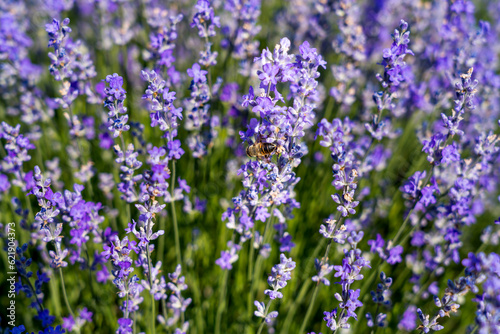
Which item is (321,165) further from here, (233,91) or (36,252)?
(36,252)

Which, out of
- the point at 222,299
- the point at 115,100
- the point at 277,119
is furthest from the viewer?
the point at 222,299

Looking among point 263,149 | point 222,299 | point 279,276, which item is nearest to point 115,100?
point 263,149

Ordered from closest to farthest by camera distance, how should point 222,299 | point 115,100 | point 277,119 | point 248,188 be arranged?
point 277,119 → point 115,100 → point 248,188 → point 222,299

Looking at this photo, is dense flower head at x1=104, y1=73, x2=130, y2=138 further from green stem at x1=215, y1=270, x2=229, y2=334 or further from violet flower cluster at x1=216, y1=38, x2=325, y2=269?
green stem at x1=215, y1=270, x2=229, y2=334

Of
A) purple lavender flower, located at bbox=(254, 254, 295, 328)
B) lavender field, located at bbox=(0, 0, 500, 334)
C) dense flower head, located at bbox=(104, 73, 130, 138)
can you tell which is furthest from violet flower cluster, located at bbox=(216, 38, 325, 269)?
dense flower head, located at bbox=(104, 73, 130, 138)

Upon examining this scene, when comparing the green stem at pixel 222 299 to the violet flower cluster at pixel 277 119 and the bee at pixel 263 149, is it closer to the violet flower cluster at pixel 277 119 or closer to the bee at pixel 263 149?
the violet flower cluster at pixel 277 119

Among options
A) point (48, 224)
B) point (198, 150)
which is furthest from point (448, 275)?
point (48, 224)

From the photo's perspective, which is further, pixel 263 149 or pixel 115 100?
pixel 263 149

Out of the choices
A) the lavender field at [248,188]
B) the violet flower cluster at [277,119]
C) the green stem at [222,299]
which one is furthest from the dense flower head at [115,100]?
the green stem at [222,299]

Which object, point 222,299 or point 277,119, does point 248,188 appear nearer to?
point 277,119
